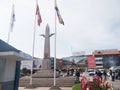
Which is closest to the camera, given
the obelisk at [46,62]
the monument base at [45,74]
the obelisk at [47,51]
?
the monument base at [45,74]

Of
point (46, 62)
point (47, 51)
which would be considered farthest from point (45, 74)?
point (47, 51)

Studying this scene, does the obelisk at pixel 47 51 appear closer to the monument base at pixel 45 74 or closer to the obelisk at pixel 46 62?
the obelisk at pixel 46 62

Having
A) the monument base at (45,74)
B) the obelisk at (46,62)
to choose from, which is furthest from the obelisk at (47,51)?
the monument base at (45,74)

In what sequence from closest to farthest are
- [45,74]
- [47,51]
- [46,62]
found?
[45,74]
[47,51]
[46,62]

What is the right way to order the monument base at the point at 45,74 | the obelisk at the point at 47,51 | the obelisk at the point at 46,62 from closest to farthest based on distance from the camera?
the monument base at the point at 45,74, the obelisk at the point at 46,62, the obelisk at the point at 47,51

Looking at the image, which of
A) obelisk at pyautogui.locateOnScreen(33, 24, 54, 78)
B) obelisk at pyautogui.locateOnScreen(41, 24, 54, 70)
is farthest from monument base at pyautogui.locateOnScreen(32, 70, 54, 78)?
obelisk at pyautogui.locateOnScreen(41, 24, 54, 70)

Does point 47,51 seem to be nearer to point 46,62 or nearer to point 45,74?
point 46,62

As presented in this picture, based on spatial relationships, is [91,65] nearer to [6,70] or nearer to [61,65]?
[61,65]

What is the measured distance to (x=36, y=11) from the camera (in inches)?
885

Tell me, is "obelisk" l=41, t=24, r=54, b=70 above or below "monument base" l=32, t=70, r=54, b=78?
above

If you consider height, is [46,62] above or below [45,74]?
above

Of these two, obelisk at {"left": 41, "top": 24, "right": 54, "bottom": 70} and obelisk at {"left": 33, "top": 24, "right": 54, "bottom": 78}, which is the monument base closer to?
obelisk at {"left": 33, "top": 24, "right": 54, "bottom": 78}

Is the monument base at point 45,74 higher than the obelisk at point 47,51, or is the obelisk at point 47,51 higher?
the obelisk at point 47,51

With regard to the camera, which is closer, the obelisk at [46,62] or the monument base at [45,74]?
the monument base at [45,74]
